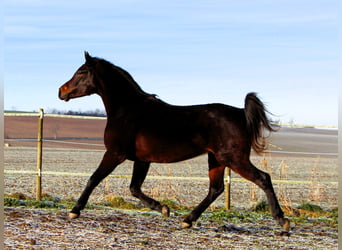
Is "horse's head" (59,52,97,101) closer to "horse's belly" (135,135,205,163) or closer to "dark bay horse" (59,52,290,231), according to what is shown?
"dark bay horse" (59,52,290,231)

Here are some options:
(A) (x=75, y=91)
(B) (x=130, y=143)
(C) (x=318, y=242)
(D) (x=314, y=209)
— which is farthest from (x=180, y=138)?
(D) (x=314, y=209)

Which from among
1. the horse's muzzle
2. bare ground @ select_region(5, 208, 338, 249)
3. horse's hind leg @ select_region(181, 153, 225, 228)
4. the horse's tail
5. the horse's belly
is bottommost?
bare ground @ select_region(5, 208, 338, 249)

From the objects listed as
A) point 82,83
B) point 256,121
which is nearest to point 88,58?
point 82,83

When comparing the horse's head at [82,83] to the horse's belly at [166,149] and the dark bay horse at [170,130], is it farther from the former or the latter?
the horse's belly at [166,149]

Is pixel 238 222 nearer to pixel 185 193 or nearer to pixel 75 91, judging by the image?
pixel 75 91

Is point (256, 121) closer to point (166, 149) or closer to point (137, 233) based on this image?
point (166, 149)

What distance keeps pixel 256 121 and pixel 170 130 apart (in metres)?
0.92

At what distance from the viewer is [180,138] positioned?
6078 millimetres

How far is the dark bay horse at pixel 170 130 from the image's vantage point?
19.9 ft

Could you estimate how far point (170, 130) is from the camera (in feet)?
20.0

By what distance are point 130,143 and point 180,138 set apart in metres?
0.56

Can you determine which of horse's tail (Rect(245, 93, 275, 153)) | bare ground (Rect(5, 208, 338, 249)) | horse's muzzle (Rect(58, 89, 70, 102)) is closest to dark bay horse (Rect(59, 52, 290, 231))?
horse's tail (Rect(245, 93, 275, 153))

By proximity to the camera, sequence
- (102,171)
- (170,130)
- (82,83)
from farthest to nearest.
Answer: (82,83) → (102,171) → (170,130)

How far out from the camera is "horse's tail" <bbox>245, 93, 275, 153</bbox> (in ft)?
20.2
